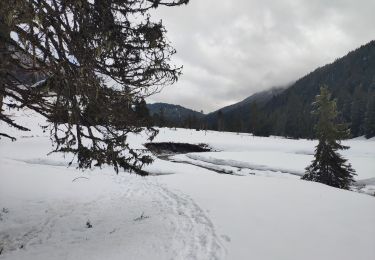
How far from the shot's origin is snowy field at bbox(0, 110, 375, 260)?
21.8 feet

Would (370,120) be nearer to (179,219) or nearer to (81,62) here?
(179,219)

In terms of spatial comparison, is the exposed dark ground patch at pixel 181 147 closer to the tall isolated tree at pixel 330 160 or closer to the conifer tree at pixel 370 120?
the tall isolated tree at pixel 330 160

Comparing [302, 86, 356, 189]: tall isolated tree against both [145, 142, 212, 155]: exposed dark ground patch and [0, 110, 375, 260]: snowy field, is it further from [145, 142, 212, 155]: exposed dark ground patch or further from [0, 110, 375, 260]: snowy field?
[145, 142, 212, 155]: exposed dark ground patch

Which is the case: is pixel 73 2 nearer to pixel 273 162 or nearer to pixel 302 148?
pixel 273 162

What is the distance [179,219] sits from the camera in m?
9.15

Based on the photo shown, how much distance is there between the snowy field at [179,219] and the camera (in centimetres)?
663

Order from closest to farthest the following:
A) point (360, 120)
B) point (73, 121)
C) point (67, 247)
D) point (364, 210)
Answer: point (73, 121)
point (67, 247)
point (364, 210)
point (360, 120)

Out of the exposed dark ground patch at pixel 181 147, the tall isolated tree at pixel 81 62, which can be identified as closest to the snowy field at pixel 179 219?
the tall isolated tree at pixel 81 62

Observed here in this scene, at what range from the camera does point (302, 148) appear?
4444cm

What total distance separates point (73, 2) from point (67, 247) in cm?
507

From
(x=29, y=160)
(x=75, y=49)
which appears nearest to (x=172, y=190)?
(x=75, y=49)

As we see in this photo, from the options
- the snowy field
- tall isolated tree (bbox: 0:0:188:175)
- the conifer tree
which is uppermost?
the conifer tree

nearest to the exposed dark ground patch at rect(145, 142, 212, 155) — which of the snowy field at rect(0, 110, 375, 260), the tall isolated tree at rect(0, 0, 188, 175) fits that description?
the snowy field at rect(0, 110, 375, 260)

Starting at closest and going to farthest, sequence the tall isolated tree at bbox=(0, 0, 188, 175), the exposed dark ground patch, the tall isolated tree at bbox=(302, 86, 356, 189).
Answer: the tall isolated tree at bbox=(0, 0, 188, 175), the tall isolated tree at bbox=(302, 86, 356, 189), the exposed dark ground patch
